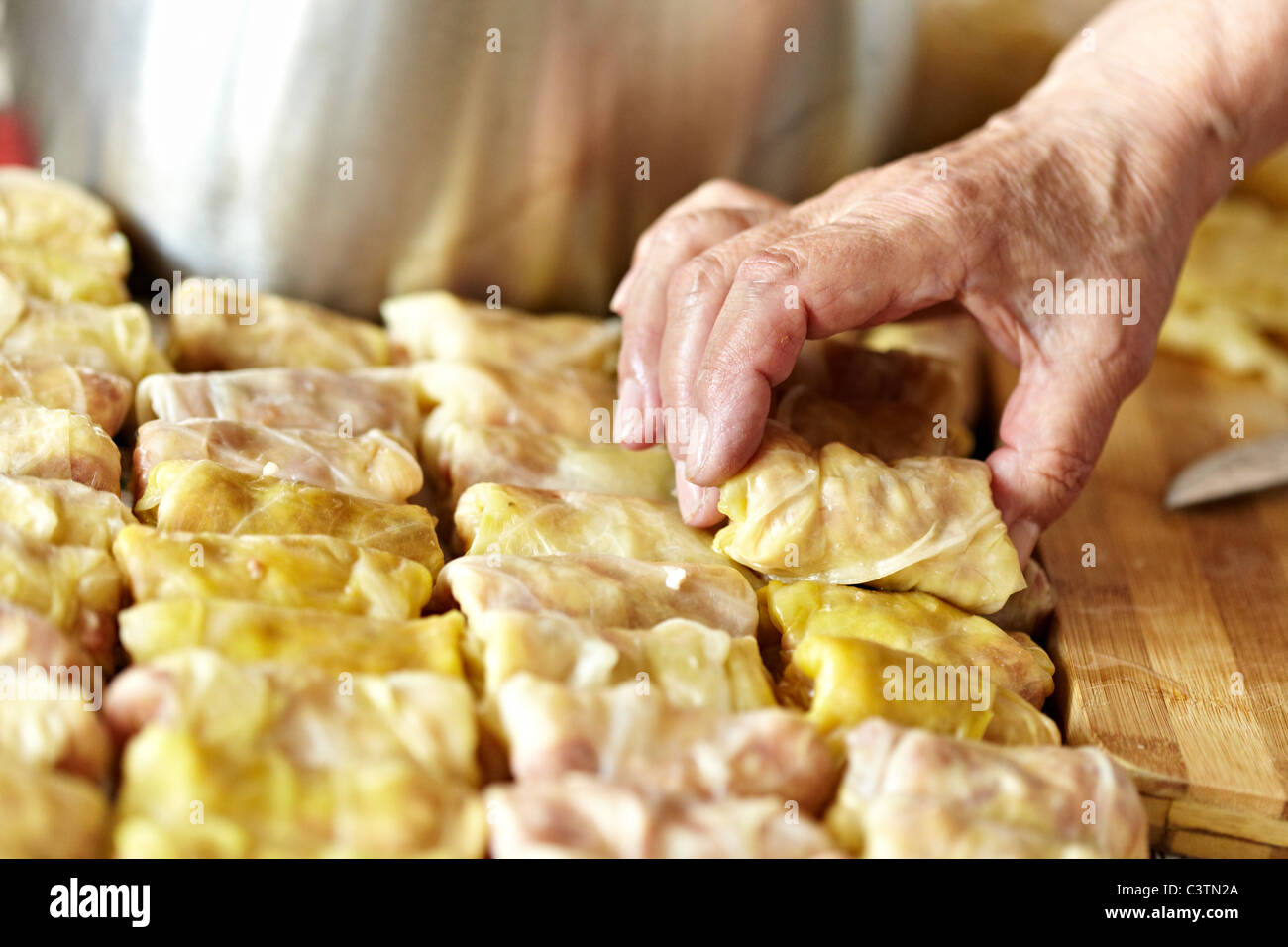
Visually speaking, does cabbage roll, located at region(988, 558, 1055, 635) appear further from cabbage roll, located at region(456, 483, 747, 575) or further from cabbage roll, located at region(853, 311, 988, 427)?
cabbage roll, located at region(853, 311, 988, 427)

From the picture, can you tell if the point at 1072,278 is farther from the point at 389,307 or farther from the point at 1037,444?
the point at 389,307

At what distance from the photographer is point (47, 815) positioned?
1.57m

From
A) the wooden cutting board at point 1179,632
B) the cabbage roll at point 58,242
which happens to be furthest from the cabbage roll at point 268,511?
the wooden cutting board at point 1179,632

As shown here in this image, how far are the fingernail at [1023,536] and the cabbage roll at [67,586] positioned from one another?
1.77 m

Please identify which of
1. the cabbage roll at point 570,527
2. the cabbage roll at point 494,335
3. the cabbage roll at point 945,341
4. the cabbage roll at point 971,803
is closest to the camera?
the cabbage roll at point 971,803

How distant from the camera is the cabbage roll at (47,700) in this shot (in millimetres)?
1672

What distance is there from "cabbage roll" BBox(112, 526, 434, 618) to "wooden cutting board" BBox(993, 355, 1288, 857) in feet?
4.26

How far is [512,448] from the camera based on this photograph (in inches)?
106

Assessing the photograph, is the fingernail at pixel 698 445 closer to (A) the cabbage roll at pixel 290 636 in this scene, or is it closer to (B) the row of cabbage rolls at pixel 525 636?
(B) the row of cabbage rolls at pixel 525 636

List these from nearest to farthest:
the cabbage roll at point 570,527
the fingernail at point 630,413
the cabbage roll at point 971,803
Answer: the cabbage roll at point 971,803 → the cabbage roll at point 570,527 → the fingernail at point 630,413

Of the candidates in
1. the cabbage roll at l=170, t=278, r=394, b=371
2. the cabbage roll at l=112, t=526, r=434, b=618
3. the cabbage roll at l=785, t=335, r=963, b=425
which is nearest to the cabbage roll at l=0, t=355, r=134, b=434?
the cabbage roll at l=170, t=278, r=394, b=371

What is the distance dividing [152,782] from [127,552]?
1.62 feet

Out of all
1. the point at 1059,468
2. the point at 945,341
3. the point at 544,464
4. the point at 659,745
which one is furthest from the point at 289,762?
the point at 945,341

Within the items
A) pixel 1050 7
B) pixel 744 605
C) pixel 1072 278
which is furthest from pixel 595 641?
pixel 1050 7
